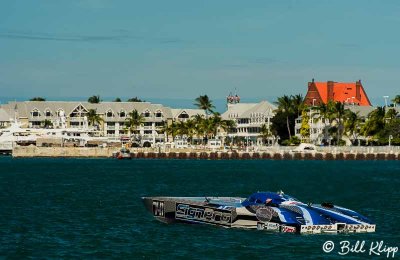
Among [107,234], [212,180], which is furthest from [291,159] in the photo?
[107,234]

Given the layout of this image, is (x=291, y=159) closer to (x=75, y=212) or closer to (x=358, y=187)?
(x=358, y=187)

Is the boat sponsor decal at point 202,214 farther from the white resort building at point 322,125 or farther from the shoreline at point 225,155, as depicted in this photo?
the white resort building at point 322,125

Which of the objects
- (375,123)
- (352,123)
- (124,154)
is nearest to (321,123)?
(352,123)

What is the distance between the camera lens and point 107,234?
4166 cm

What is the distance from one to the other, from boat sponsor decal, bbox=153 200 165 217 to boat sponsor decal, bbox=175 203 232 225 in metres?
1.01

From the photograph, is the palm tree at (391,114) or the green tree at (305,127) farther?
the green tree at (305,127)

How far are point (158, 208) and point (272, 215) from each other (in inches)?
273

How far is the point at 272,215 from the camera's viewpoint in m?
40.6

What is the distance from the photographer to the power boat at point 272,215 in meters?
39.9

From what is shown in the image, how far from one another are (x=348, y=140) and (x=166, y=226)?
14949 centimetres

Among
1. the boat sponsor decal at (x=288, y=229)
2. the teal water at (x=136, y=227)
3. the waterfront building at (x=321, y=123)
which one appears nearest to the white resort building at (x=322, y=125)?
the waterfront building at (x=321, y=123)

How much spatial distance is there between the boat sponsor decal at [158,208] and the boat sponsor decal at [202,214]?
101 cm

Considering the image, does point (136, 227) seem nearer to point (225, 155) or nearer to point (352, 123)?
point (352, 123)

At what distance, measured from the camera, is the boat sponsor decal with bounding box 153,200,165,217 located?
146 feet
